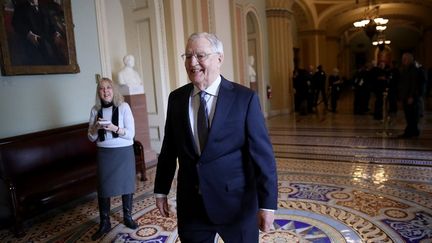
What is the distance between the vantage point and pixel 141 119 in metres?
5.53

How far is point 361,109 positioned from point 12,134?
344 inches

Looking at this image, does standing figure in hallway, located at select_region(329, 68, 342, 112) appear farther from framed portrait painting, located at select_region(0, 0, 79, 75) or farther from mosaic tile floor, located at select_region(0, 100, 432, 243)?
framed portrait painting, located at select_region(0, 0, 79, 75)

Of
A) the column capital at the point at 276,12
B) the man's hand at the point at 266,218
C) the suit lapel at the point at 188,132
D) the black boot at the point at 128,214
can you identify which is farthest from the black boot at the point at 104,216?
the column capital at the point at 276,12

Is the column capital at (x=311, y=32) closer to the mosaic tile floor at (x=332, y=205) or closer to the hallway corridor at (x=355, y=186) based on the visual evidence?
the hallway corridor at (x=355, y=186)

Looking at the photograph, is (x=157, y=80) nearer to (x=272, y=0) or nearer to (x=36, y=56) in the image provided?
(x=36, y=56)

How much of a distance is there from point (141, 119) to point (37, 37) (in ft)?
6.45

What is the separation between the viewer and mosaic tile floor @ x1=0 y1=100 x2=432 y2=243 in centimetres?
287

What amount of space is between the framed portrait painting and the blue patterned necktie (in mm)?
3198

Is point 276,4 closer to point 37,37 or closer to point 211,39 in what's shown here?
point 37,37

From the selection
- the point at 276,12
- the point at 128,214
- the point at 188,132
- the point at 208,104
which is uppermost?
the point at 276,12

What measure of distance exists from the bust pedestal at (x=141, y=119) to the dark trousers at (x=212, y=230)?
3.91 m

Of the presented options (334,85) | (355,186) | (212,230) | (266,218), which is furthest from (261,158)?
(334,85)

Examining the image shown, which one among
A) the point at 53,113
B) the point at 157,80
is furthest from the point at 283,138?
the point at 53,113

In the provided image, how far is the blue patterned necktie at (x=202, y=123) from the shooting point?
5.04 feet
